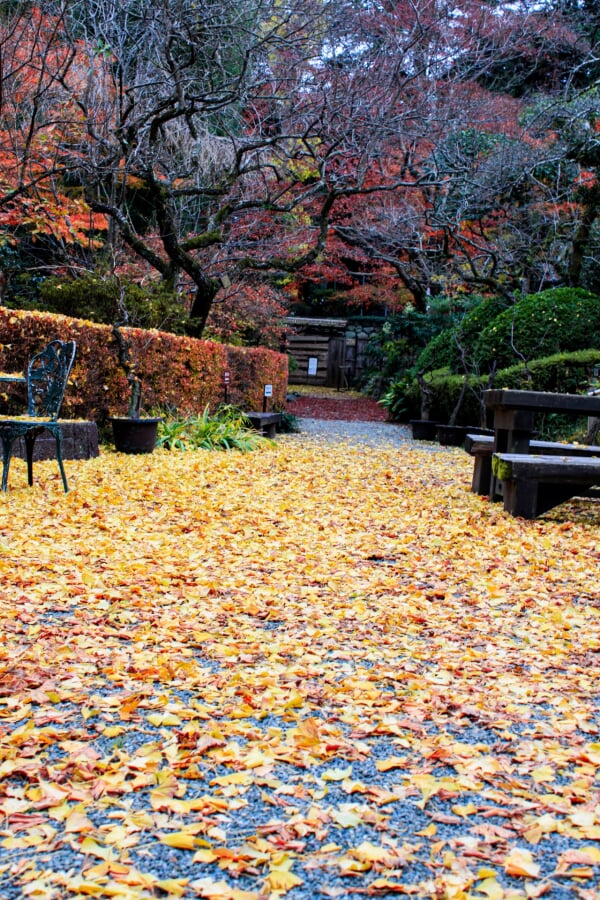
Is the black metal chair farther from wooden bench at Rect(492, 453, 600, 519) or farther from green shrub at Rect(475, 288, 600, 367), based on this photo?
green shrub at Rect(475, 288, 600, 367)

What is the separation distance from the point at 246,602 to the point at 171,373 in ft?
20.6

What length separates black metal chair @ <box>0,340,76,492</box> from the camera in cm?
480

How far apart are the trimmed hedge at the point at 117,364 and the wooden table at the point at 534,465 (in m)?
3.94

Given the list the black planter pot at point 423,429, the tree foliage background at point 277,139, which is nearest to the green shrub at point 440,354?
the tree foliage background at point 277,139

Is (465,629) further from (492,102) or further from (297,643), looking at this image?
(492,102)

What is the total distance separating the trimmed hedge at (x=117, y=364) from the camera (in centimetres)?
662

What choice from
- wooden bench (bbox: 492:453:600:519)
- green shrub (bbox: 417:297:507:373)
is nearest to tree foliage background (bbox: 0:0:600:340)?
green shrub (bbox: 417:297:507:373)

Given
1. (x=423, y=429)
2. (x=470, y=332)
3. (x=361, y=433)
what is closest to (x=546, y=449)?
(x=423, y=429)

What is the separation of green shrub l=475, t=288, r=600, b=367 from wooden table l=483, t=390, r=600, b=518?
5.70m

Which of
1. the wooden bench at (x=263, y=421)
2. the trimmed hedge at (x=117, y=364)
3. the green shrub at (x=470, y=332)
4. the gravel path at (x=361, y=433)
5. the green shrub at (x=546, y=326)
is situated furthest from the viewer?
the green shrub at (x=470, y=332)

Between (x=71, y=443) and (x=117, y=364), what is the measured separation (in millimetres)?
1474

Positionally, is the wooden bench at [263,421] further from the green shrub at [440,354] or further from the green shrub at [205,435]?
the green shrub at [440,354]

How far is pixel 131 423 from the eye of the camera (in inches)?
288

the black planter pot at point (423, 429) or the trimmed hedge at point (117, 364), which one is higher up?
the trimmed hedge at point (117, 364)
